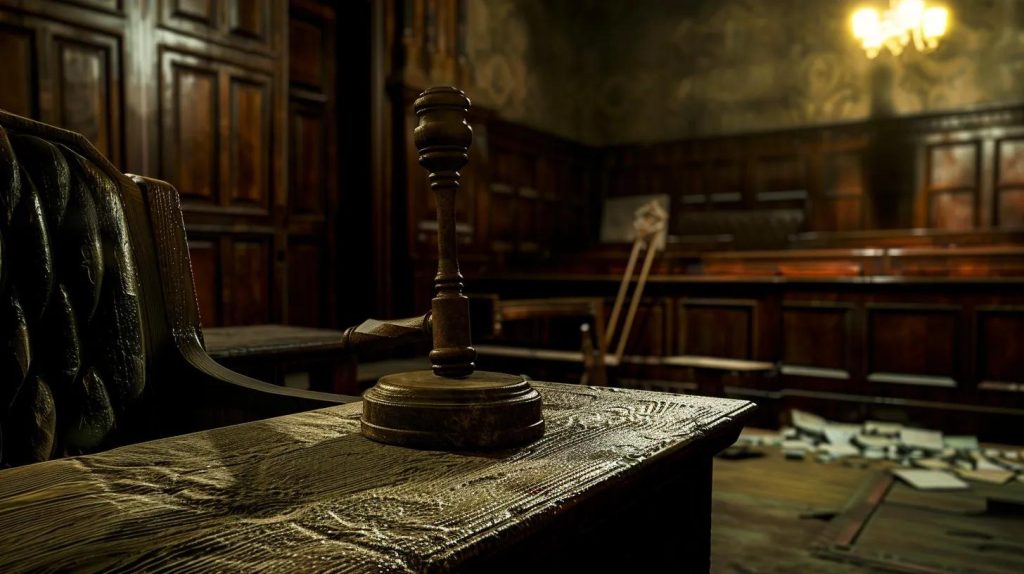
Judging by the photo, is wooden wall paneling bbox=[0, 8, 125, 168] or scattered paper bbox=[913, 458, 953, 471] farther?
scattered paper bbox=[913, 458, 953, 471]

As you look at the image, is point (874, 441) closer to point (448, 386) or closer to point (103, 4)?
point (448, 386)

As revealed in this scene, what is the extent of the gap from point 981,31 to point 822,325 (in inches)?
164

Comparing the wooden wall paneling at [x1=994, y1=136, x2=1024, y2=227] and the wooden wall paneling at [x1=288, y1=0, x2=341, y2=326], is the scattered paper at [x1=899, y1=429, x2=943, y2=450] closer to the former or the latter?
the wooden wall paneling at [x1=994, y1=136, x2=1024, y2=227]

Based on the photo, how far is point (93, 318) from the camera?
45.6 inches

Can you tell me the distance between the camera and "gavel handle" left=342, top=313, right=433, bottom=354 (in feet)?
2.80

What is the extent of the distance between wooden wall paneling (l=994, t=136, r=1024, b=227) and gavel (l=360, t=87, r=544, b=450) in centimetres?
770

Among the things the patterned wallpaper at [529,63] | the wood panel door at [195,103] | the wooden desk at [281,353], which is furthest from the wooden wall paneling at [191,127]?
the patterned wallpaper at [529,63]

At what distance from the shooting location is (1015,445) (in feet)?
14.1

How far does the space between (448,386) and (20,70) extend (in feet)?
12.2

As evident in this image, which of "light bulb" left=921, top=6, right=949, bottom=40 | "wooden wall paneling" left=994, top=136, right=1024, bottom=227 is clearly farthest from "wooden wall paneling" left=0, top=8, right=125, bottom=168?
"wooden wall paneling" left=994, top=136, right=1024, bottom=227

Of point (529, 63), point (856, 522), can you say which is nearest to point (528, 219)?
point (529, 63)

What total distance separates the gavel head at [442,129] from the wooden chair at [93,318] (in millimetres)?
424

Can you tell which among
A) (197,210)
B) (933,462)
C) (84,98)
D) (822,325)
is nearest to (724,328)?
(822,325)

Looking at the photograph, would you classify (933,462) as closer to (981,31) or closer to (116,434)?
(116,434)
